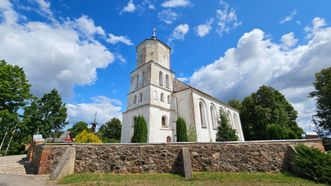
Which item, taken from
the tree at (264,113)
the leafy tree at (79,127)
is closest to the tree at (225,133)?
the tree at (264,113)

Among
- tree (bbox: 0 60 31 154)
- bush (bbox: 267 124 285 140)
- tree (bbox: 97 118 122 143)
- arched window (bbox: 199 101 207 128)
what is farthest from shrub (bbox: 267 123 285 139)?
tree (bbox: 97 118 122 143)

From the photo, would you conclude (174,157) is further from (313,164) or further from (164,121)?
(164,121)

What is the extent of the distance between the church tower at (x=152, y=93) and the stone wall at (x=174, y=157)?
10787 mm

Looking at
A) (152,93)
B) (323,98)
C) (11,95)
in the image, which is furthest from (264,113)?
(11,95)

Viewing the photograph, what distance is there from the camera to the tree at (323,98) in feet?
83.7

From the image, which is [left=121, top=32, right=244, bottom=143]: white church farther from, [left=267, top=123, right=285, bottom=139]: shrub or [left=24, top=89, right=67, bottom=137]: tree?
[left=24, top=89, right=67, bottom=137]: tree

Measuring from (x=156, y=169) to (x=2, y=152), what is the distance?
2681 cm

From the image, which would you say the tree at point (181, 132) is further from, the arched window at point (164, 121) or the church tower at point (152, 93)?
the arched window at point (164, 121)

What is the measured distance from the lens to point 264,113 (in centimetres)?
3189

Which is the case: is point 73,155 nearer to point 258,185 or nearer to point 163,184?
point 163,184

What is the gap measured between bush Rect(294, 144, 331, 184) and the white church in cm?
1324

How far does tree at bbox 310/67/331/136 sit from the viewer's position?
25.5 metres

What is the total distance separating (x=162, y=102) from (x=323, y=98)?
945 inches

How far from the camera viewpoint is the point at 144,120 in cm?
1975
